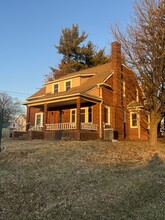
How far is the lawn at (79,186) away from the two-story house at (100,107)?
6.08 metres

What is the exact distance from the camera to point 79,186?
5.86 metres

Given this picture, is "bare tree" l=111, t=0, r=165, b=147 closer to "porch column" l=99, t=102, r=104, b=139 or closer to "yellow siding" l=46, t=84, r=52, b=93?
"porch column" l=99, t=102, r=104, b=139

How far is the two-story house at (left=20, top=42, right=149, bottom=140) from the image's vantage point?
16.2 metres

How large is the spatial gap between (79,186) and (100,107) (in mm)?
11625

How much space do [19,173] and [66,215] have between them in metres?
3.14

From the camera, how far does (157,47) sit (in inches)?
493

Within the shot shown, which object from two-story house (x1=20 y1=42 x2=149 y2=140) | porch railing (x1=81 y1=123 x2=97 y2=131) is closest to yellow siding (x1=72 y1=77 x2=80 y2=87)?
two-story house (x1=20 y1=42 x2=149 y2=140)

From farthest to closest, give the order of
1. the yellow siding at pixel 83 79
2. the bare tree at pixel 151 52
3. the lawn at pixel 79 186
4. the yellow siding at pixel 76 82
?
the yellow siding at pixel 83 79, the yellow siding at pixel 76 82, the bare tree at pixel 151 52, the lawn at pixel 79 186

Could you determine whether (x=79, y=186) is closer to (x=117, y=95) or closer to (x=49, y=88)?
(x=117, y=95)

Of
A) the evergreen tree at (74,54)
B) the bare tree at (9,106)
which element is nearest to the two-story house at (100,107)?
the evergreen tree at (74,54)

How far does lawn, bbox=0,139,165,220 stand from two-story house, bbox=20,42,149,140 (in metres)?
6.08

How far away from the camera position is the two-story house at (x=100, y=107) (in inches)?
637

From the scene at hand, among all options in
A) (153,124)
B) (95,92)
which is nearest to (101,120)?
(95,92)

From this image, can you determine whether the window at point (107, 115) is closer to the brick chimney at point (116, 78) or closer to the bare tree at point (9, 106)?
the brick chimney at point (116, 78)
